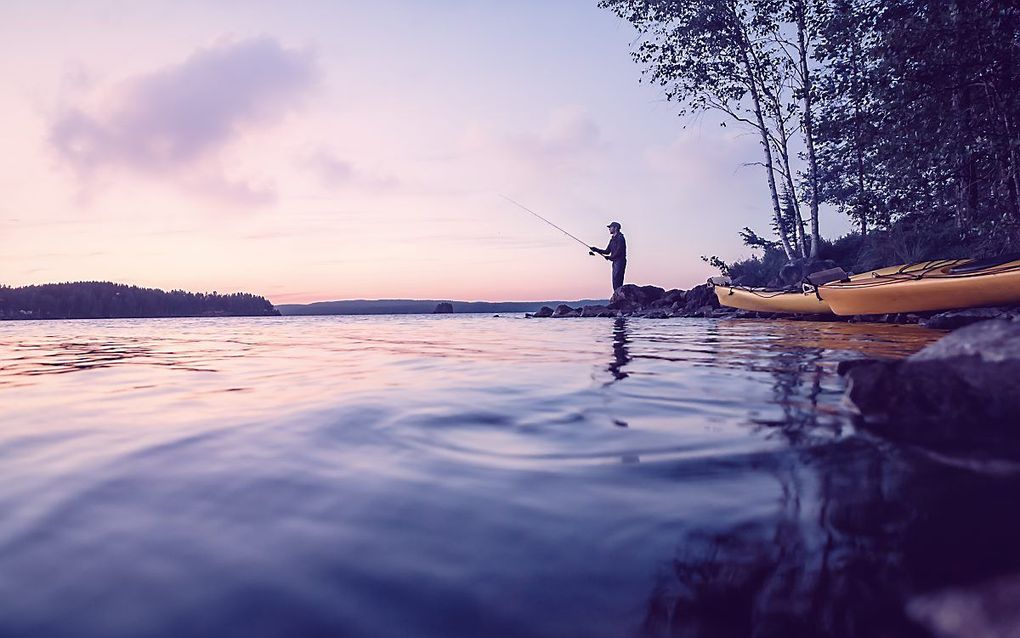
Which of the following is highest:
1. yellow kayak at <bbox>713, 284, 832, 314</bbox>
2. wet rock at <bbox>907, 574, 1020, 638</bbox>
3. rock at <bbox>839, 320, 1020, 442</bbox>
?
yellow kayak at <bbox>713, 284, 832, 314</bbox>

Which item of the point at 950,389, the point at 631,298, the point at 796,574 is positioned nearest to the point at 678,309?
the point at 631,298

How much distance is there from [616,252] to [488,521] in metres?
22.8

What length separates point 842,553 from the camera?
1519 mm

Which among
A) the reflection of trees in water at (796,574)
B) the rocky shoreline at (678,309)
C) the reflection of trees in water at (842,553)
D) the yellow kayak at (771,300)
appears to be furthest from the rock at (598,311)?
the reflection of trees in water at (796,574)

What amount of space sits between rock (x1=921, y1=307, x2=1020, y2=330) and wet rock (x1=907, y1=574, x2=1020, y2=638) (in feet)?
29.4

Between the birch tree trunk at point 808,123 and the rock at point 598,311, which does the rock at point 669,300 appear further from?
the birch tree trunk at point 808,123

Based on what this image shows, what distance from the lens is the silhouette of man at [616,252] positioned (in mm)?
23125

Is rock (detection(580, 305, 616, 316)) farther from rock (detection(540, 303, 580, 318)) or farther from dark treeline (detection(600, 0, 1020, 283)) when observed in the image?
dark treeline (detection(600, 0, 1020, 283))

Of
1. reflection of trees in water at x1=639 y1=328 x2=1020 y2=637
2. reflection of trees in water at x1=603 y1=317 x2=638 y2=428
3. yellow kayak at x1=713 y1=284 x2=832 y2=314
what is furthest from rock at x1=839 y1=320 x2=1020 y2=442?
yellow kayak at x1=713 y1=284 x2=832 y2=314

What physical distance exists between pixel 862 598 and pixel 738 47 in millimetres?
23485

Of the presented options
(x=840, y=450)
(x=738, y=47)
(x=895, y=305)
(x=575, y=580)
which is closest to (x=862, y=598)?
(x=575, y=580)

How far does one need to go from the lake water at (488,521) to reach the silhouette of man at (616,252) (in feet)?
64.6

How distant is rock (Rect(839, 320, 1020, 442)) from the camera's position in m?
2.69

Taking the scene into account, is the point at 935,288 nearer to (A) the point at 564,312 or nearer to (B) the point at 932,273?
(B) the point at 932,273
